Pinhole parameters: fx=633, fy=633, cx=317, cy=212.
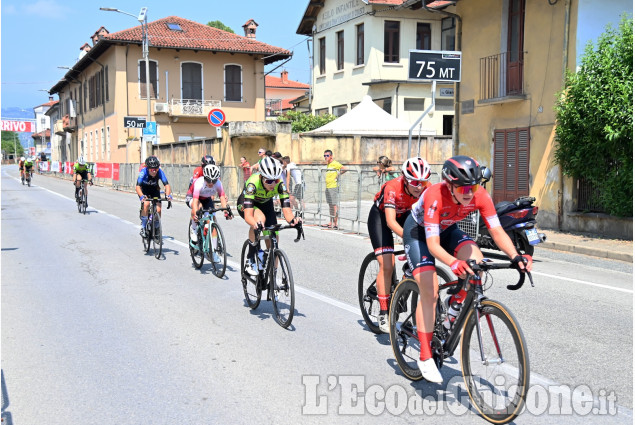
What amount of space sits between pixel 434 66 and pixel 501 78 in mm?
6009

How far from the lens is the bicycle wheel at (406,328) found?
187 inches

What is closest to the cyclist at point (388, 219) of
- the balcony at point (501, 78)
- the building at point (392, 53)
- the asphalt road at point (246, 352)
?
the asphalt road at point (246, 352)

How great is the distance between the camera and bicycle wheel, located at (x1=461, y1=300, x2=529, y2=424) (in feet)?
12.3

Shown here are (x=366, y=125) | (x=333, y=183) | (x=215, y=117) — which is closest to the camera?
(x=333, y=183)

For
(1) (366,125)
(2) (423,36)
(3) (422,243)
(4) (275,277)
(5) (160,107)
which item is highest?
(2) (423,36)

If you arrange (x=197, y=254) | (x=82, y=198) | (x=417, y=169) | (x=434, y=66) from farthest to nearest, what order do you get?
(x=82, y=198) < (x=434, y=66) < (x=197, y=254) < (x=417, y=169)

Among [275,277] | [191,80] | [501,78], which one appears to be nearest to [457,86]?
[501,78]

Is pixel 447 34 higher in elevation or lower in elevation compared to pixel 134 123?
higher

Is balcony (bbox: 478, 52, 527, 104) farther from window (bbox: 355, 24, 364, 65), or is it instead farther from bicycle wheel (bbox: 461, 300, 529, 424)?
window (bbox: 355, 24, 364, 65)

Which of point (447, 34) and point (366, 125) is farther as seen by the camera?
point (447, 34)

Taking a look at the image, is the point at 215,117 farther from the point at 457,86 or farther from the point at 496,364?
the point at 496,364

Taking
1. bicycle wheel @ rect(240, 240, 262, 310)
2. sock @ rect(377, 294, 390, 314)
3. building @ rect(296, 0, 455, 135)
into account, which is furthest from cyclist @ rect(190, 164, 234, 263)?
building @ rect(296, 0, 455, 135)

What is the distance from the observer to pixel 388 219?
5520 mm

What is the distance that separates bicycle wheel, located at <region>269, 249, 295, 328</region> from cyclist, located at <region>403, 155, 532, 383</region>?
6.07 feet
